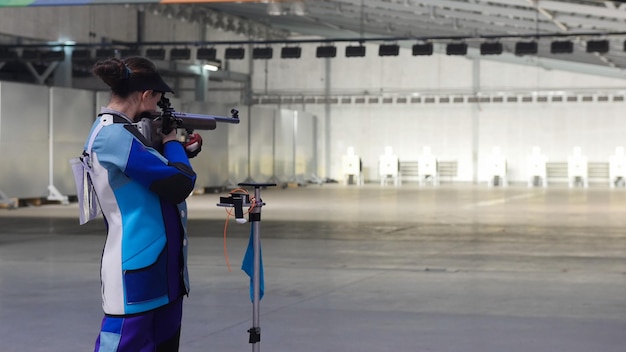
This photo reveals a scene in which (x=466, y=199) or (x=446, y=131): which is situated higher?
(x=446, y=131)

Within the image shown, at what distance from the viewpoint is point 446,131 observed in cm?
4206

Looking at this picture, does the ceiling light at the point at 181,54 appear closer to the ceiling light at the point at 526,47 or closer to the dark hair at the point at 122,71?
the ceiling light at the point at 526,47

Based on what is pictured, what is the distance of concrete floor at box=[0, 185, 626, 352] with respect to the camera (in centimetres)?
659

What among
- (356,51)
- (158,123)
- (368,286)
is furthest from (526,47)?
(158,123)

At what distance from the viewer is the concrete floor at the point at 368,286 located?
6594 mm

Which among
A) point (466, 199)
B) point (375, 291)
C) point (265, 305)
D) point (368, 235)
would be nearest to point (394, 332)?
point (265, 305)

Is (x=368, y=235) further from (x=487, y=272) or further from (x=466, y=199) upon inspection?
(x=466, y=199)

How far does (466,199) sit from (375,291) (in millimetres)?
19229

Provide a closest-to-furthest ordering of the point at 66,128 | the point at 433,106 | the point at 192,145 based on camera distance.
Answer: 1. the point at 192,145
2. the point at 66,128
3. the point at 433,106

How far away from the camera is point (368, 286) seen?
930 centimetres

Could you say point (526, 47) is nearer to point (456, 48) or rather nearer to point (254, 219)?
point (456, 48)

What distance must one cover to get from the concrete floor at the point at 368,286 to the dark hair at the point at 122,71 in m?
2.77

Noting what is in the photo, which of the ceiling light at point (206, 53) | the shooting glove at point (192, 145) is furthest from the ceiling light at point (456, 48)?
the shooting glove at point (192, 145)

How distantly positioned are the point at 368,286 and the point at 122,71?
19.3 feet
